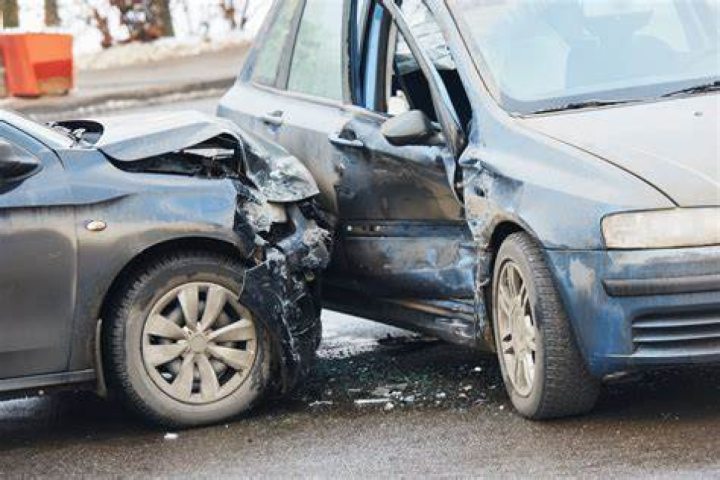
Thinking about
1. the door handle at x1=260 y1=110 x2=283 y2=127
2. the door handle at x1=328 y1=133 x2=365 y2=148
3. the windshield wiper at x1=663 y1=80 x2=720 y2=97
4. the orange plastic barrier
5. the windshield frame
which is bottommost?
the orange plastic barrier

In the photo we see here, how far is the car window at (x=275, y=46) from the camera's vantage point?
791cm

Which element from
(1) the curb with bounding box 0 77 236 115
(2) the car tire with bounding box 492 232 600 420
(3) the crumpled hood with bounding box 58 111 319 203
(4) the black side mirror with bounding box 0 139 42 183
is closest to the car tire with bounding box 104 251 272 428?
(3) the crumpled hood with bounding box 58 111 319 203

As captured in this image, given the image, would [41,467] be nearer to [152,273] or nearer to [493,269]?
[152,273]

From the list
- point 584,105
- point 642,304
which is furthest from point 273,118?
point 642,304

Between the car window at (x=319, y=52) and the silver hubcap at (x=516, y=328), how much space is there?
1.66 m

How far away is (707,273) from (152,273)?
218 cm

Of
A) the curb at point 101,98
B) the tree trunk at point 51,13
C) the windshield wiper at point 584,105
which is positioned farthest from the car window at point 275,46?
the tree trunk at point 51,13

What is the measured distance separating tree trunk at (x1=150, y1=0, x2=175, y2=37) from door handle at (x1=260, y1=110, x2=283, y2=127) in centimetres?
1981

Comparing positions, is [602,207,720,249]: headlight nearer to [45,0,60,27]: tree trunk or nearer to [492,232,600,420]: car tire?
[492,232,600,420]: car tire

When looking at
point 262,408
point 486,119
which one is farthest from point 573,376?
point 262,408

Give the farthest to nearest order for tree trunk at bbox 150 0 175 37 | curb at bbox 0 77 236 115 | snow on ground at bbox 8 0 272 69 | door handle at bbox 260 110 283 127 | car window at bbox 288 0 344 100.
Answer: tree trunk at bbox 150 0 175 37 → snow on ground at bbox 8 0 272 69 → curb at bbox 0 77 236 115 → door handle at bbox 260 110 283 127 → car window at bbox 288 0 344 100

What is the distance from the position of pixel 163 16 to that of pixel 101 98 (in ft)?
21.5

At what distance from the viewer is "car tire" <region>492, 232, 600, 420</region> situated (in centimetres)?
557

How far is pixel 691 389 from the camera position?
6203 millimetres
